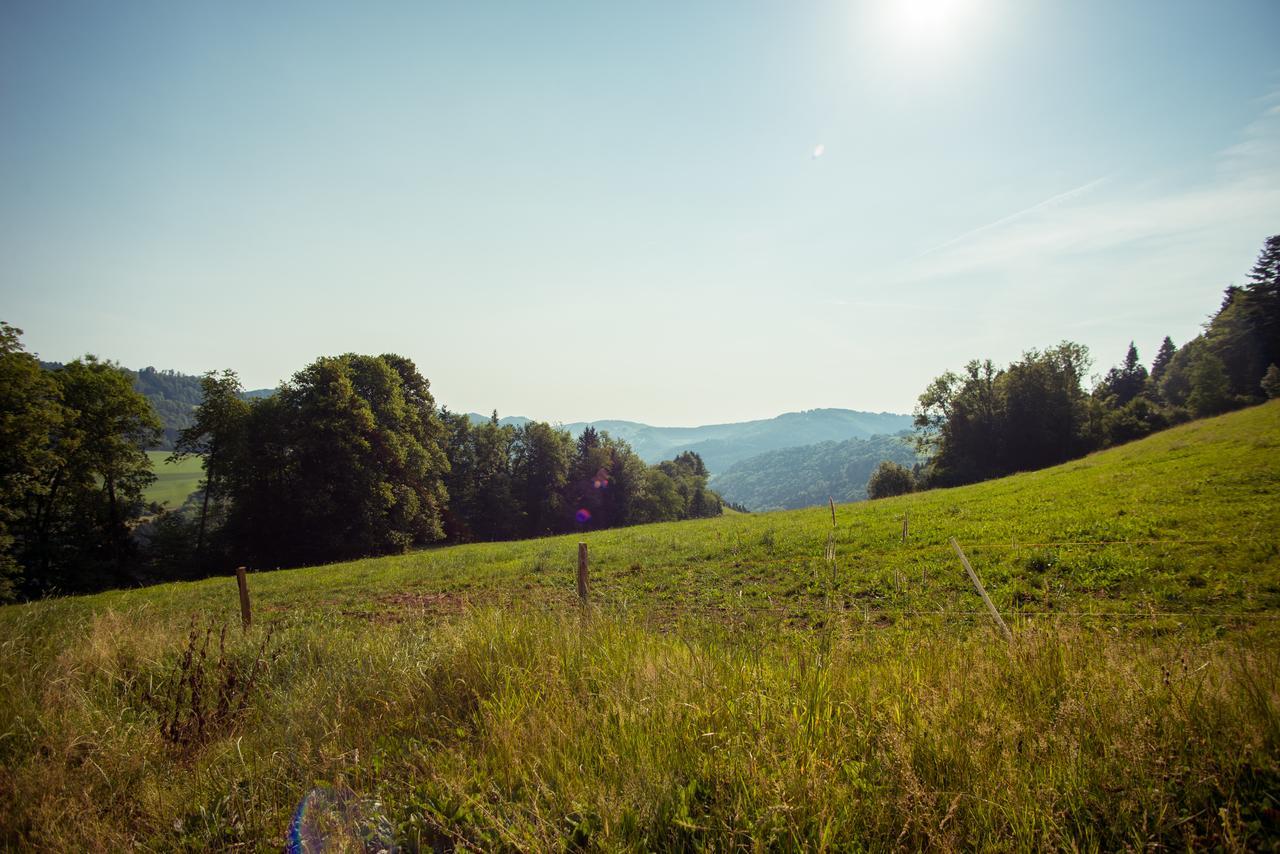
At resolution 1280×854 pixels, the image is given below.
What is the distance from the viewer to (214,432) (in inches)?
1566

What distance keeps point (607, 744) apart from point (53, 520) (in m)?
50.2

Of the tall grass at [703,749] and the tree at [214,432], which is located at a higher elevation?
the tree at [214,432]

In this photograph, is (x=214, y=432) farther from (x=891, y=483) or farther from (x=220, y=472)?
(x=891, y=483)

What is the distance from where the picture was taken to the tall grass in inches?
103

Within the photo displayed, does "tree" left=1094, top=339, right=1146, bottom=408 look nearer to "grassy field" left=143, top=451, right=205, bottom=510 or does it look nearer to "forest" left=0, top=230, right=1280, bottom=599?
"forest" left=0, top=230, right=1280, bottom=599

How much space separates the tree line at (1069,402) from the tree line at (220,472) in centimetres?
5863

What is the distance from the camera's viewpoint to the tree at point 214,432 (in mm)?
39281

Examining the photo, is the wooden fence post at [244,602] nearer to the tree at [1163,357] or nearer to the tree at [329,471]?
the tree at [329,471]

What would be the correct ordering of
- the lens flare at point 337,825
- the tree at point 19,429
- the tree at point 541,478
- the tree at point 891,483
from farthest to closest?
the tree at point 891,483 < the tree at point 541,478 < the tree at point 19,429 < the lens flare at point 337,825

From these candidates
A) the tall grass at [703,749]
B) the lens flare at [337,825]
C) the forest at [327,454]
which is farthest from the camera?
the forest at [327,454]

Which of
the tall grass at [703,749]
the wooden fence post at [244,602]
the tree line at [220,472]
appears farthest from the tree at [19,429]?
the tall grass at [703,749]

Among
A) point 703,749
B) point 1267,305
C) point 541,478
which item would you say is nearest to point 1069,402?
point 1267,305

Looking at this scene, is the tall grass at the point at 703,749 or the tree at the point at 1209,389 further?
the tree at the point at 1209,389

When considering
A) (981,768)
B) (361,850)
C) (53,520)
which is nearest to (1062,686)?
(981,768)
